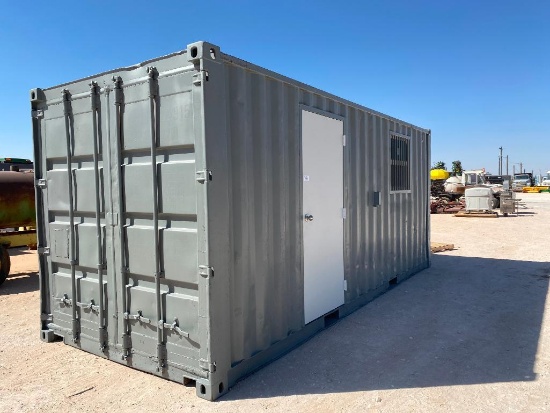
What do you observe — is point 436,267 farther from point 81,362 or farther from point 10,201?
point 10,201

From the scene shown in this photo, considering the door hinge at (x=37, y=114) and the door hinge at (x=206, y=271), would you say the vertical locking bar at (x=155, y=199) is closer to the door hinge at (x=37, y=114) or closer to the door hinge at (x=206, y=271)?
the door hinge at (x=206, y=271)

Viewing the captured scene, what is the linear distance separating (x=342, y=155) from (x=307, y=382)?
10.4 ft

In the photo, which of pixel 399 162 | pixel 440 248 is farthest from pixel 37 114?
pixel 440 248

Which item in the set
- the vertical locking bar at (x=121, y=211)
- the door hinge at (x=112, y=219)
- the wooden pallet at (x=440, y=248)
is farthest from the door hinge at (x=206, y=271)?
the wooden pallet at (x=440, y=248)

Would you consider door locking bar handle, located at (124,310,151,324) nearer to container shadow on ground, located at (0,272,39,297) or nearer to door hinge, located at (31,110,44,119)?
door hinge, located at (31,110,44,119)

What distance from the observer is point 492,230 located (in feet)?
52.6

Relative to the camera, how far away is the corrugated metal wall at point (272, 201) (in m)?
3.84

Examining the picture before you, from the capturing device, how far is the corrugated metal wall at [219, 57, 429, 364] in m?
3.84

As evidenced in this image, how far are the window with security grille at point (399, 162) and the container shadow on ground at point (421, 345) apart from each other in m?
1.97

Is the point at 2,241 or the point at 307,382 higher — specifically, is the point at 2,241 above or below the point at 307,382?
above

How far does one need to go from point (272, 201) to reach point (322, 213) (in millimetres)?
1158

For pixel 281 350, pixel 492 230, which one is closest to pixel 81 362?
pixel 281 350

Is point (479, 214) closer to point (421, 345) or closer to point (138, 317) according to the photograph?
point (421, 345)

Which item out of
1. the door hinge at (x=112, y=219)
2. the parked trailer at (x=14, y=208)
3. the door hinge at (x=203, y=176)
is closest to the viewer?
the door hinge at (x=203, y=176)
